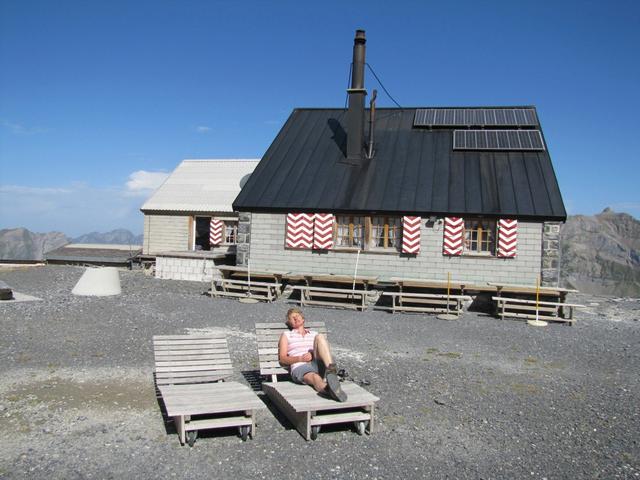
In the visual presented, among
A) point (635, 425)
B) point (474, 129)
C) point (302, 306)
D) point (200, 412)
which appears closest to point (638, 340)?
point (635, 425)

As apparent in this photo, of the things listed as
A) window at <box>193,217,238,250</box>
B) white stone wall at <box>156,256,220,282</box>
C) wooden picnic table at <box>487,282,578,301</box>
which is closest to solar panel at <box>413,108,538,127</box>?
wooden picnic table at <box>487,282,578,301</box>

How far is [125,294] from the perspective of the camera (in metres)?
16.8

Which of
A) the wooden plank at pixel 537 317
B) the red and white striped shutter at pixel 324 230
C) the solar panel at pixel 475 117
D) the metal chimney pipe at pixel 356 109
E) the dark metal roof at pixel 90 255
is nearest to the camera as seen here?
the wooden plank at pixel 537 317

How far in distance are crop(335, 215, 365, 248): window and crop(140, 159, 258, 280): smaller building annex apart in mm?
8211

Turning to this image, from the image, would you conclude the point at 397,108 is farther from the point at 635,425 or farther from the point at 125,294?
the point at 635,425

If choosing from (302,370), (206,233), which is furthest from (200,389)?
(206,233)

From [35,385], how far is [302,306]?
9.58 m

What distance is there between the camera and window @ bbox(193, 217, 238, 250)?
1043 inches

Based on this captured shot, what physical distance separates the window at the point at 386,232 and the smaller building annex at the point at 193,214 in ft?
29.7

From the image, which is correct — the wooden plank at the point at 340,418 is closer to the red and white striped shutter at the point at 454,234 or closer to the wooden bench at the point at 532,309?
the wooden bench at the point at 532,309

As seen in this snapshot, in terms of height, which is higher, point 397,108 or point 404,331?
point 397,108

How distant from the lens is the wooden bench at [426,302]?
15.9 m

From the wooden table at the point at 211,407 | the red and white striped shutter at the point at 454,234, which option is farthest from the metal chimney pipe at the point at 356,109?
the wooden table at the point at 211,407

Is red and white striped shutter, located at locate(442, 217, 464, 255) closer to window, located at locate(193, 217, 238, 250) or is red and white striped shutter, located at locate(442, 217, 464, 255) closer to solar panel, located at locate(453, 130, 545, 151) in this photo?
solar panel, located at locate(453, 130, 545, 151)
